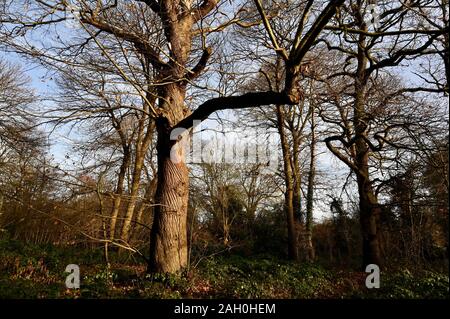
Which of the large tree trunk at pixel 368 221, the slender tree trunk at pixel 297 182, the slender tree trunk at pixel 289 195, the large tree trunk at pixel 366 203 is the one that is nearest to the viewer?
the large tree trunk at pixel 366 203

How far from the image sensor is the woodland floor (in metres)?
4.76

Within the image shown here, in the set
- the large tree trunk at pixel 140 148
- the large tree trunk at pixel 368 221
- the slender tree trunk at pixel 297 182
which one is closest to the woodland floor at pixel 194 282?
the large tree trunk at pixel 368 221

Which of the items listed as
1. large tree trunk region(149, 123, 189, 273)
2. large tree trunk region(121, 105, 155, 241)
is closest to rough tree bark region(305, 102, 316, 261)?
large tree trunk region(121, 105, 155, 241)

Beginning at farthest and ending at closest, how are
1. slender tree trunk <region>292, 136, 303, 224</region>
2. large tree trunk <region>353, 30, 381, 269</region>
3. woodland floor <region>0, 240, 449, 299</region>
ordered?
slender tree trunk <region>292, 136, 303, 224</region>
large tree trunk <region>353, 30, 381, 269</region>
woodland floor <region>0, 240, 449, 299</region>

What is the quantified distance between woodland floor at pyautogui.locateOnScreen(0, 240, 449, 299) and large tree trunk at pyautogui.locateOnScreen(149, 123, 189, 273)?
28cm

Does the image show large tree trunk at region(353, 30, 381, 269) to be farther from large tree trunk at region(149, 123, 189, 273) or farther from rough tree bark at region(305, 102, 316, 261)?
large tree trunk at region(149, 123, 189, 273)

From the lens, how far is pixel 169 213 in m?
5.44

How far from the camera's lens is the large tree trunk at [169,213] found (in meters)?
5.29

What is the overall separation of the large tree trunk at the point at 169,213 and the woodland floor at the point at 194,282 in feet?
0.93

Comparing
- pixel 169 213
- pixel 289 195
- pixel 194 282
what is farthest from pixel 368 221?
pixel 169 213

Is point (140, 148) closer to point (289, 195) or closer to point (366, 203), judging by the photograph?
point (289, 195)

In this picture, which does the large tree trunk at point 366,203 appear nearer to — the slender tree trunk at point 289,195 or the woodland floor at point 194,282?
the woodland floor at point 194,282

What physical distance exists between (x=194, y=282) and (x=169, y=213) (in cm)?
133
